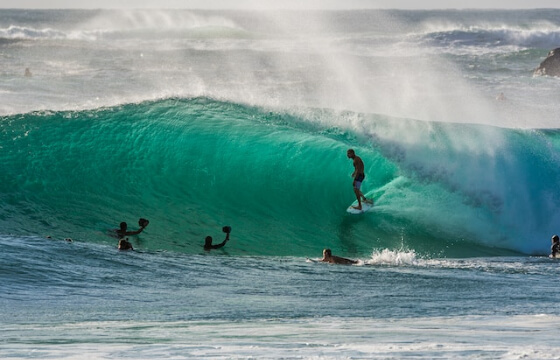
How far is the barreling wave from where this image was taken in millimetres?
15000

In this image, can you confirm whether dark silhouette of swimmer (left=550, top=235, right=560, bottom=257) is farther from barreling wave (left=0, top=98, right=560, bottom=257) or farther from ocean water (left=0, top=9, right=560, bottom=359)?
barreling wave (left=0, top=98, right=560, bottom=257)

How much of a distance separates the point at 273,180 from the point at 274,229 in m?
1.76

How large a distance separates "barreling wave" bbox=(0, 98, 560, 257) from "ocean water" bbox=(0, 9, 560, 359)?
0.04 m

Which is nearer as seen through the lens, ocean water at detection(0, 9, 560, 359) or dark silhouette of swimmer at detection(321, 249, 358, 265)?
ocean water at detection(0, 9, 560, 359)

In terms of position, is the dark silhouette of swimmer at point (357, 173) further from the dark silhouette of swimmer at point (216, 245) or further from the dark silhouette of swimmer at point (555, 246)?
the dark silhouette of swimmer at point (555, 246)

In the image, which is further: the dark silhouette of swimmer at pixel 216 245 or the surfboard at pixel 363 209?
the surfboard at pixel 363 209

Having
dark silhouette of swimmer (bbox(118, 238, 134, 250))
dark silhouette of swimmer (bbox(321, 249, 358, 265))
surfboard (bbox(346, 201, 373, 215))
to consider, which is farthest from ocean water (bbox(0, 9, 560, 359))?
dark silhouette of swimmer (bbox(321, 249, 358, 265))

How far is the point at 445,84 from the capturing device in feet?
117

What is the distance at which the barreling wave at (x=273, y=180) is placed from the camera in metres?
15.0

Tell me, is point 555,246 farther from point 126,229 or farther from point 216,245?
point 126,229

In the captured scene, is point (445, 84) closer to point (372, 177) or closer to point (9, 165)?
point (372, 177)

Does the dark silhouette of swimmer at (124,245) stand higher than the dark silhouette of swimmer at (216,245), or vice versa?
the dark silhouette of swimmer at (216,245)

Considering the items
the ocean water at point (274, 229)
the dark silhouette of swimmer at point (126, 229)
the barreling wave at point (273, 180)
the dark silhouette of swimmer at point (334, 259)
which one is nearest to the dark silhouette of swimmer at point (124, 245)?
the ocean water at point (274, 229)

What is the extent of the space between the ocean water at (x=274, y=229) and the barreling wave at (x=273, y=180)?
0.04 m
